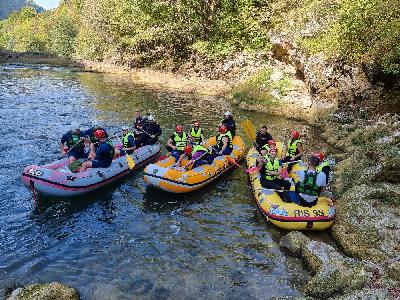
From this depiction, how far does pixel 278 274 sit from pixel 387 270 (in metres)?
2.06

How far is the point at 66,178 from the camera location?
11.0 metres

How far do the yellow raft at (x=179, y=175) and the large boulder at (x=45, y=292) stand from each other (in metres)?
4.48

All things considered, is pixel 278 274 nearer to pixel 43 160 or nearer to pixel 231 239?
pixel 231 239

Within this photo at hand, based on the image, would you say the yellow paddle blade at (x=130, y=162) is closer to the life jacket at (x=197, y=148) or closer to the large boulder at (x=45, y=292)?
the life jacket at (x=197, y=148)

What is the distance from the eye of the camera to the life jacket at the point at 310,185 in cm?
972

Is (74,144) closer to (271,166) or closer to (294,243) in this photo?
(271,166)

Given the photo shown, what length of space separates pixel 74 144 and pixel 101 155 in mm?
1063

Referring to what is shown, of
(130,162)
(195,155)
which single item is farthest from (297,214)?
(130,162)

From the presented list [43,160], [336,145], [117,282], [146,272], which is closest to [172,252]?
[146,272]

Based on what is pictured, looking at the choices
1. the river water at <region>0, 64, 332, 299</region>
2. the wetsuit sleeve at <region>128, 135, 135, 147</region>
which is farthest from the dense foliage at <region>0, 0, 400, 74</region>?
the wetsuit sleeve at <region>128, 135, 135, 147</region>

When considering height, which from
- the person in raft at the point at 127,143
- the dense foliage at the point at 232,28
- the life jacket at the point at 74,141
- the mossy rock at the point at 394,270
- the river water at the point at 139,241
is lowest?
the river water at the point at 139,241

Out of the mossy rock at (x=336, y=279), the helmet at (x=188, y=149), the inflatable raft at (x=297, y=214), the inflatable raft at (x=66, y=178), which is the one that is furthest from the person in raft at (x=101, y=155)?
the mossy rock at (x=336, y=279)

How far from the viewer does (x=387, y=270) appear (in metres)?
7.50

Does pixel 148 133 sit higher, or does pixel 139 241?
pixel 148 133
